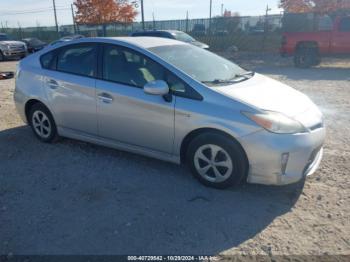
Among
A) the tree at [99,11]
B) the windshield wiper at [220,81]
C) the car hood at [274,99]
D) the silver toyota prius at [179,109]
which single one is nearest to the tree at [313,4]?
the tree at [99,11]

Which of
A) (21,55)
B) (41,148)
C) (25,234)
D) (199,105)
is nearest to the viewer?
(25,234)

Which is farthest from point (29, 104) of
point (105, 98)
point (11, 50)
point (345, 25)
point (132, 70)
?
point (11, 50)

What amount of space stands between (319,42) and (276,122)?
40.7ft

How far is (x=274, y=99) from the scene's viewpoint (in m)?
3.80

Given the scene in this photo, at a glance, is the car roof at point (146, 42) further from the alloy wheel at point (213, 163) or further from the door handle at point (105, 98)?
the alloy wheel at point (213, 163)

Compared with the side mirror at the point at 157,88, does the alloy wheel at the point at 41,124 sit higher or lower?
lower

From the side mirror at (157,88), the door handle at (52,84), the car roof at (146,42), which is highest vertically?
the car roof at (146,42)

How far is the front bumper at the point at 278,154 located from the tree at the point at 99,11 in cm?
3551

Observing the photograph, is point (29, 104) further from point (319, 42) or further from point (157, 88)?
point (319, 42)

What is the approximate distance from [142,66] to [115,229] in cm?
195

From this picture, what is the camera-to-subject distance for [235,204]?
3568mm

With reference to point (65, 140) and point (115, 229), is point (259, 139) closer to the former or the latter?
point (115, 229)

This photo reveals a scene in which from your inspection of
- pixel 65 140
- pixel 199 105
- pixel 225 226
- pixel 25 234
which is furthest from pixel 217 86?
pixel 65 140

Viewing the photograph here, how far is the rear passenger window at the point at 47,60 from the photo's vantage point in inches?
197
